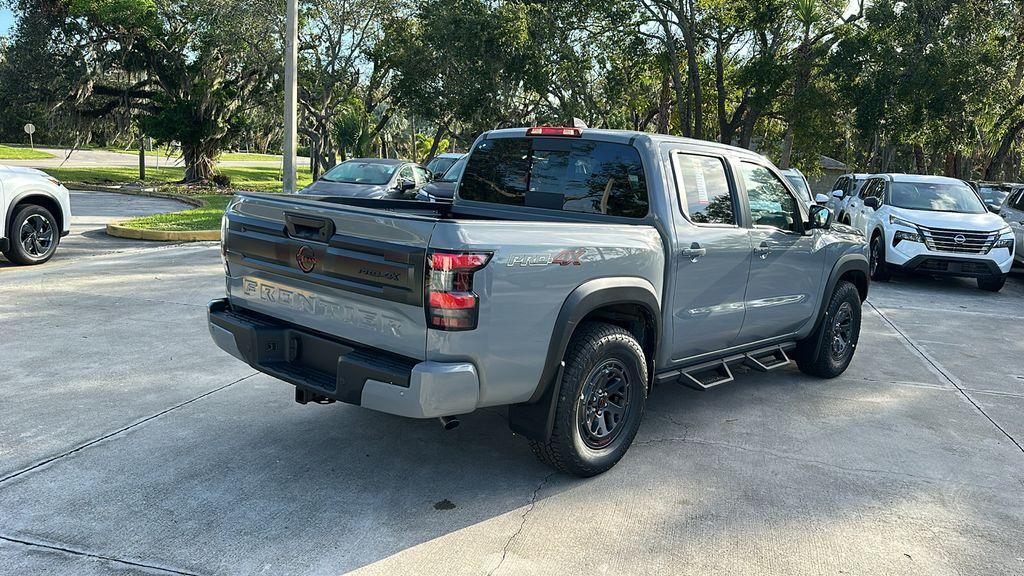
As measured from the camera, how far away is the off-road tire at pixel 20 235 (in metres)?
9.75

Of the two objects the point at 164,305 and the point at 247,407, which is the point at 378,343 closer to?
the point at 247,407

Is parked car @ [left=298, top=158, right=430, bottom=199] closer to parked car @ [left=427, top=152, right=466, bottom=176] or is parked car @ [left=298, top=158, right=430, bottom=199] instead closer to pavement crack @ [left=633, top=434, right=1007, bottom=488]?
parked car @ [left=427, top=152, right=466, bottom=176]

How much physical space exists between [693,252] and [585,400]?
122 cm

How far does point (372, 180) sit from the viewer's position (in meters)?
16.2

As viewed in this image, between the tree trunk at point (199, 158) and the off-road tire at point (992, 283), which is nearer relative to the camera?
the off-road tire at point (992, 283)

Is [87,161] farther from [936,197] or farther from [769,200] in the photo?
[769,200]

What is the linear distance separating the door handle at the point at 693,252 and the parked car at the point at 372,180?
37.1 feet

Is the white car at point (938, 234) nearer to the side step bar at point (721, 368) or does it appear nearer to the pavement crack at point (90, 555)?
the side step bar at point (721, 368)

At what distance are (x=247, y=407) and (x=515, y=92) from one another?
25606 mm

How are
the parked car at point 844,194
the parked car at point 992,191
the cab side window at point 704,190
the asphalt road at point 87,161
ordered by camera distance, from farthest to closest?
the asphalt road at point 87,161, the parked car at point 992,191, the parked car at point 844,194, the cab side window at point 704,190

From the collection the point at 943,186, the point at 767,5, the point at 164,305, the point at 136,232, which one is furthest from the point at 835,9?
the point at 164,305

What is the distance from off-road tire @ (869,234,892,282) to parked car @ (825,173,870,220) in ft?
8.30

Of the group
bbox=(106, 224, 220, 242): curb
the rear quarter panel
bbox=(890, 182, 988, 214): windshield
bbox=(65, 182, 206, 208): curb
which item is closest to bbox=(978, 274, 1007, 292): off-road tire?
bbox=(890, 182, 988, 214): windshield

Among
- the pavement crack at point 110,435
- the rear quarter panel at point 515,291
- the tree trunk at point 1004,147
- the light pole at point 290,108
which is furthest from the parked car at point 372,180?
the tree trunk at point 1004,147
